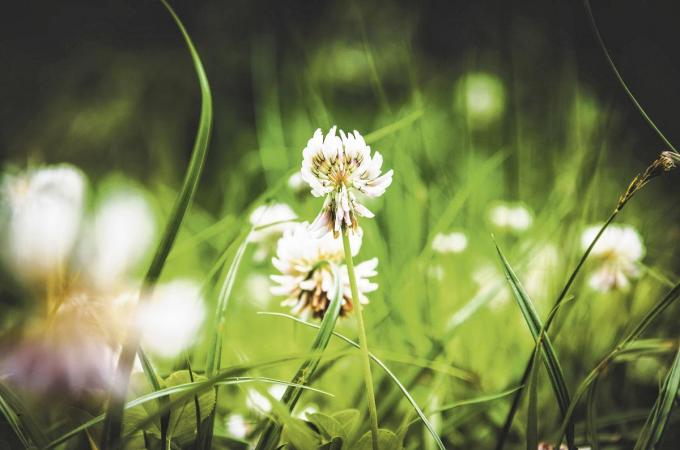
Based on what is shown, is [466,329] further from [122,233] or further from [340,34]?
[340,34]

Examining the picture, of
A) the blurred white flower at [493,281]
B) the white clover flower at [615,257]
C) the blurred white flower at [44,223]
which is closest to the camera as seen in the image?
the blurred white flower at [44,223]

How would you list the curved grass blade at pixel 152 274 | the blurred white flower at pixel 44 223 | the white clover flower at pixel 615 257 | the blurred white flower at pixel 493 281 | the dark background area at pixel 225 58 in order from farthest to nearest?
1. the dark background area at pixel 225 58
2. the blurred white flower at pixel 493 281
3. the white clover flower at pixel 615 257
4. the blurred white flower at pixel 44 223
5. the curved grass blade at pixel 152 274

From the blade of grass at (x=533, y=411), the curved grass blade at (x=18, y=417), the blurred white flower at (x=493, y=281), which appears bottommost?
the curved grass blade at (x=18, y=417)

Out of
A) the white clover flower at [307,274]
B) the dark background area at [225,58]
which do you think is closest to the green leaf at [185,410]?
the white clover flower at [307,274]

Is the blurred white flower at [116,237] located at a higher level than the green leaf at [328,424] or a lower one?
higher

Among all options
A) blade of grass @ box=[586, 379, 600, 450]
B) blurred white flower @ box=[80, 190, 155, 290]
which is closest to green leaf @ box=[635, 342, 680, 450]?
blade of grass @ box=[586, 379, 600, 450]

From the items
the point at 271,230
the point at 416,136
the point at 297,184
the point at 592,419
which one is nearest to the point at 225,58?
the point at 416,136

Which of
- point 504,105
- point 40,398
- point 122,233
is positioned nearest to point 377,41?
point 504,105

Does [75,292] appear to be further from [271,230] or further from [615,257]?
[615,257]

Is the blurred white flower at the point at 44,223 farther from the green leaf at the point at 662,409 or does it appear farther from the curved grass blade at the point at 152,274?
the green leaf at the point at 662,409
